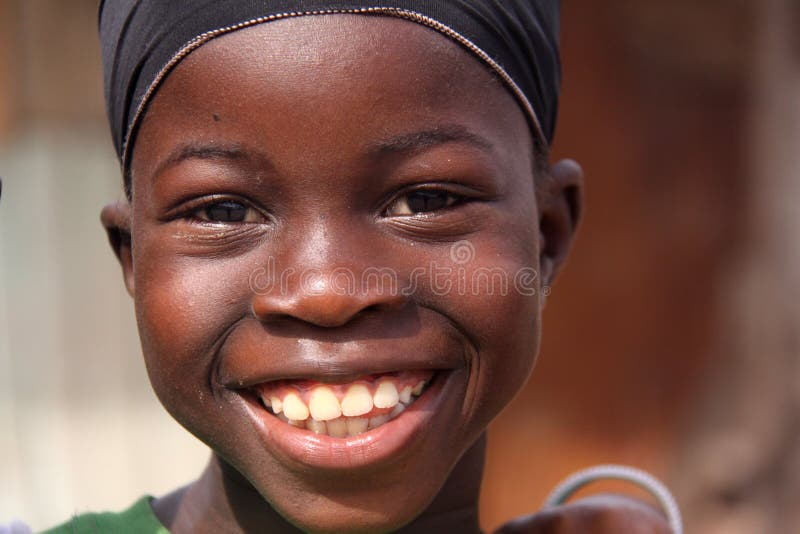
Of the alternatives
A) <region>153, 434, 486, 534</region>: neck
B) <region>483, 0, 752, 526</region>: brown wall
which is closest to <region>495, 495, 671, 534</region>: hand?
<region>153, 434, 486, 534</region>: neck

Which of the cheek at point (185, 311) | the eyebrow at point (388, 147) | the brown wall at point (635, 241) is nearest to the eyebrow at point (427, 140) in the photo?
the eyebrow at point (388, 147)

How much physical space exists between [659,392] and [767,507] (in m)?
0.58

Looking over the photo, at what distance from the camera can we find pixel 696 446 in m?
4.12

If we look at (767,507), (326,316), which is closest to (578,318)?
(767,507)

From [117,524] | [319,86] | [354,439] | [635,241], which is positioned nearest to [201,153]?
[319,86]

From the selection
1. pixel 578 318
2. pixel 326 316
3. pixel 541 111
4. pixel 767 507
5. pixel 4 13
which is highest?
pixel 4 13

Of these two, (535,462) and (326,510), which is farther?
(535,462)

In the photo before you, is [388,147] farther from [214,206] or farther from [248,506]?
[248,506]

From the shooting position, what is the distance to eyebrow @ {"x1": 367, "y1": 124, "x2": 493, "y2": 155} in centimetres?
156

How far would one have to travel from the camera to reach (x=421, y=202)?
64.6 inches

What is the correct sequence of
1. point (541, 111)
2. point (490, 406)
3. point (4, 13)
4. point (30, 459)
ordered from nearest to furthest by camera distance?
point (490, 406) < point (541, 111) < point (4, 13) < point (30, 459)

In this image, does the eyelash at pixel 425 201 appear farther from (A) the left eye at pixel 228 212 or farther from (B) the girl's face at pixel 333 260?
(A) the left eye at pixel 228 212

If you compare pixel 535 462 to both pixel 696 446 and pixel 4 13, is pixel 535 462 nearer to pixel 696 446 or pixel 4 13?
pixel 696 446

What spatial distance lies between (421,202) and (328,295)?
247mm
